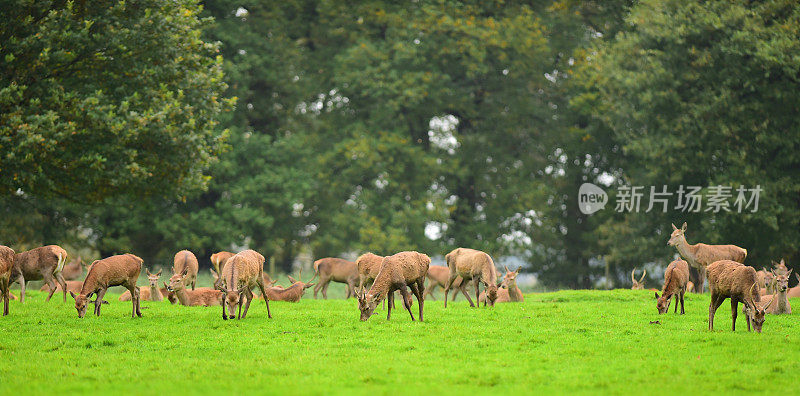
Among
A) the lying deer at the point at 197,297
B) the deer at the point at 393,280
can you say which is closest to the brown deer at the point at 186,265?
the lying deer at the point at 197,297

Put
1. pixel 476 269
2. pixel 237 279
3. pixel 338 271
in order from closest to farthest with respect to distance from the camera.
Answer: pixel 237 279 → pixel 476 269 → pixel 338 271

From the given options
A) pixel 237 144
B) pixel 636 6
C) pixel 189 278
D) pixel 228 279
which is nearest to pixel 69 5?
pixel 189 278

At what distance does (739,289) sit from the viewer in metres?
16.1

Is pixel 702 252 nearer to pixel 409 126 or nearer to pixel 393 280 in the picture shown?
pixel 393 280

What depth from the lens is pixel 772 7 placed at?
3216cm

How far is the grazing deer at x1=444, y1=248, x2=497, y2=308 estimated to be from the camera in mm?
22656

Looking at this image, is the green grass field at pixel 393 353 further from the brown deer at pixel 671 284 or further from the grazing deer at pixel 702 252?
the grazing deer at pixel 702 252

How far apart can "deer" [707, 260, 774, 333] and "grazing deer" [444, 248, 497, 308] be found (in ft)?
22.1

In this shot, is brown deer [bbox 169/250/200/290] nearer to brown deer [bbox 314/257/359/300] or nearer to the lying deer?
the lying deer

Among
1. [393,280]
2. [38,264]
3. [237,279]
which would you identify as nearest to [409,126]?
[38,264]

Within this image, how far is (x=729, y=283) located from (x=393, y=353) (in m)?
6.40

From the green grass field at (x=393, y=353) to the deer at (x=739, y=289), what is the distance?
0.34 metres

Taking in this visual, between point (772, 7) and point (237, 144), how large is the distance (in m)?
22.4

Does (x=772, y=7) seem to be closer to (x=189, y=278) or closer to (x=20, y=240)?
(x=189, y=278)
